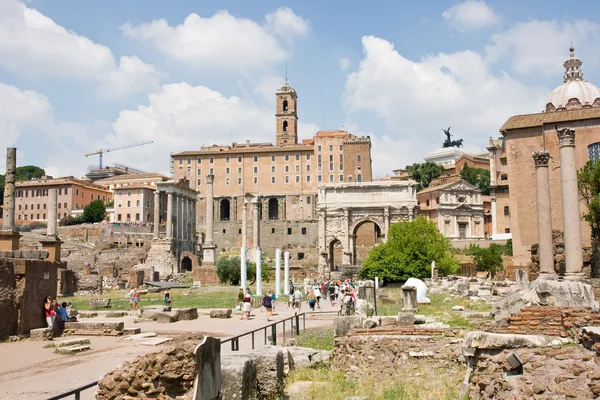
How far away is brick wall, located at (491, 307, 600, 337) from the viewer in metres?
10.4

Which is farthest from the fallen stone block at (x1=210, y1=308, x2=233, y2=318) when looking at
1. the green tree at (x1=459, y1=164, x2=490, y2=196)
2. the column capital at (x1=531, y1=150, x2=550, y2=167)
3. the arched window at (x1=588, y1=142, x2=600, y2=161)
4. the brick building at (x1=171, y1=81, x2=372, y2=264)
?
the green tree at (x1=459, y1=164, x2=490, y2=196)

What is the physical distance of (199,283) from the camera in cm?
4456

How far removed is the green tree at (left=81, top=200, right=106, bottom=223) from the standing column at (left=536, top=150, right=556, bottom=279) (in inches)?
3115

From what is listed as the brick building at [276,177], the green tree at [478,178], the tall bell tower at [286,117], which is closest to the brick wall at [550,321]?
the brick building at [276,177]

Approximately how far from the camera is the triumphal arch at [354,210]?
5962 cm

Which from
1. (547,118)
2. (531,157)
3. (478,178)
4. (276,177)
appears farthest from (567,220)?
(478,178)

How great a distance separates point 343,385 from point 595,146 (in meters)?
37.9

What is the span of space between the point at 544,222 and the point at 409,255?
21.2 m

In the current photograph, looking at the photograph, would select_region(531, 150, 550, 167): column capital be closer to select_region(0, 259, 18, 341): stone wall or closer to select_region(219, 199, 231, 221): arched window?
select_region(0, 259, 18, 341): stone wall

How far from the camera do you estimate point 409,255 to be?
41.6 meters

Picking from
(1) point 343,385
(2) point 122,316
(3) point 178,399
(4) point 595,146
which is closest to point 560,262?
(4) point 595,146

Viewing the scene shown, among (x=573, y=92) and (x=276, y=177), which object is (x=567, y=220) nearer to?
(x=573, y=92)

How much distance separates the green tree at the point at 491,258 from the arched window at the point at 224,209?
42.9m

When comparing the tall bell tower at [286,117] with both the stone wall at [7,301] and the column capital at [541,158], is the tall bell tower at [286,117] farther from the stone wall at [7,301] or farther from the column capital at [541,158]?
the stone wall at [7,301]
